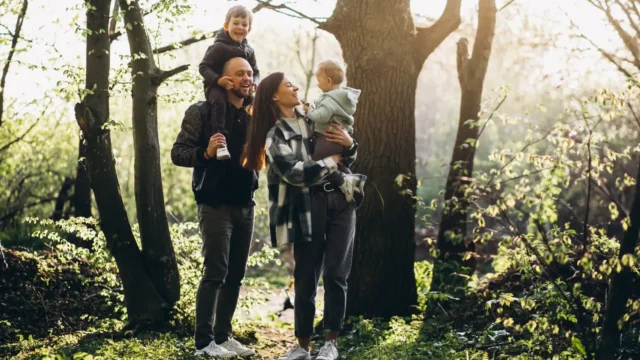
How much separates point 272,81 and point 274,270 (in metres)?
20.6

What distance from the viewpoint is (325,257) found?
4.98 meters

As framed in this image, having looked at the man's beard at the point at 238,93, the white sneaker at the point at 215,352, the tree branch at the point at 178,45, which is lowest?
the white sneaker at the point at 215,352

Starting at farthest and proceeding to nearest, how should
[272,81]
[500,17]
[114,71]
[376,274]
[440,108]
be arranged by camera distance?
[440,108], [500,17], [114,71], [376,274], [272,81]

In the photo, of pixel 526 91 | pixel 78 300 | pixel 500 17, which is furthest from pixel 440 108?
pixel 78 300

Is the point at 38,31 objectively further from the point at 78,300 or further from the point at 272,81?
the point at 272,81

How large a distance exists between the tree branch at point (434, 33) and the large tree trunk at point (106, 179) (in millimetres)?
2960

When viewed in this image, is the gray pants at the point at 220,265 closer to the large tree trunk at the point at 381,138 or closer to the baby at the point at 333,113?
the baby at the point at 333,113

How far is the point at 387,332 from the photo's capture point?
622 centimetres

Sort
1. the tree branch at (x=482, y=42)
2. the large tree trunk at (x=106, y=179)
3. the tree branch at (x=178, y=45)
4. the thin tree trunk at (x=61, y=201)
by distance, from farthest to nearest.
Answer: the thin tree trunk at (x=61, y=201) → the tree branch at (x=482, y=42) → the tree branch at (x=178, y=45) → the large tree trunk at (x=106, y=179)

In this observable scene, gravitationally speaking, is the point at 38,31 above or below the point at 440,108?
below

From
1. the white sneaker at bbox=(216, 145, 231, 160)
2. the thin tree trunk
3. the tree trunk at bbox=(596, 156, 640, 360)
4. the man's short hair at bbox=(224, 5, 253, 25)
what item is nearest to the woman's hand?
the white sneaker at bbox=(216, 145, 231, 160)

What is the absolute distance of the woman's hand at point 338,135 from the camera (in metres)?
5.00

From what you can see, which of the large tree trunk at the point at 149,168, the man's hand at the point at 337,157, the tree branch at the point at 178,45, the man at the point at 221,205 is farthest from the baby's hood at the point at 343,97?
the tree branch at the point at 178,45

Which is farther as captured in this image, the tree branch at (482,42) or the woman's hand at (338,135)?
the tree branch at (482,42)
